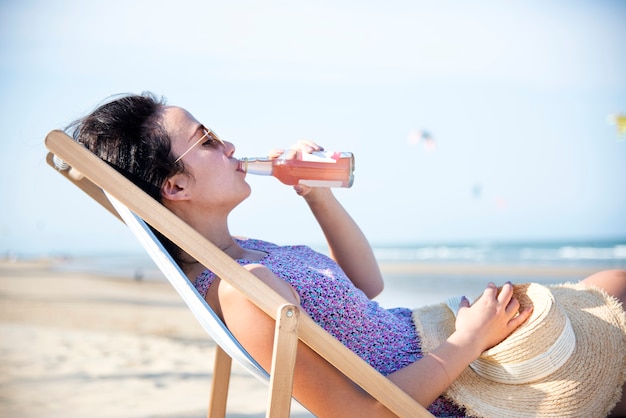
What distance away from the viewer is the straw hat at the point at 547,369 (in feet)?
6.13

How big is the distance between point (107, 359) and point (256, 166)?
3751mm

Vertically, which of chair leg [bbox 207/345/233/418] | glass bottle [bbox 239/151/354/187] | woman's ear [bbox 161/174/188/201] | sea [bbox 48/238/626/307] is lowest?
sea [bbox 48/238/626/307]

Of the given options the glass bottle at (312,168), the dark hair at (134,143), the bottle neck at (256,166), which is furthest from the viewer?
the glass bottle at (312,168)

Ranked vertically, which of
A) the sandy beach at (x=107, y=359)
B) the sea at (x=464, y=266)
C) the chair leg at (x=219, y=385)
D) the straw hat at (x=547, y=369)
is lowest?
the sea at (x=464, y=266)

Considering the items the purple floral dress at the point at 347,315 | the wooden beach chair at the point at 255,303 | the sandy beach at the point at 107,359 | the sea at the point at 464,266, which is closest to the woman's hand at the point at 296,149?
the purple floral dress at the point at 347,315

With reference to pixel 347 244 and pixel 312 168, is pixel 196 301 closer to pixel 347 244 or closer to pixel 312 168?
pixel 312 168

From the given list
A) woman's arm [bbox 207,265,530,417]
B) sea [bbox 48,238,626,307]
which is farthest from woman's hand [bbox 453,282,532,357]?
sea [bbox 48,238,626,307]

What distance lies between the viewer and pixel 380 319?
2111 mm

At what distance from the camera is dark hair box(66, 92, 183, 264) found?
205 centimetres

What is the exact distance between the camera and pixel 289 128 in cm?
2906

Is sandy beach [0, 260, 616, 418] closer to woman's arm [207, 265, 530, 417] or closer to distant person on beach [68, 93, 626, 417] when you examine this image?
distant person on beach [68, 93, 626, 417]

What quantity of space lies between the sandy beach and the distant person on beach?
5.53 ft

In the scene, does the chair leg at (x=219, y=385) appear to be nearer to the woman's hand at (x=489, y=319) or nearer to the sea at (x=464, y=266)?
the woman's hand at (x=489, y=319)

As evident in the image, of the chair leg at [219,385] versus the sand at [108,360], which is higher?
the chair leg at [219,385]
